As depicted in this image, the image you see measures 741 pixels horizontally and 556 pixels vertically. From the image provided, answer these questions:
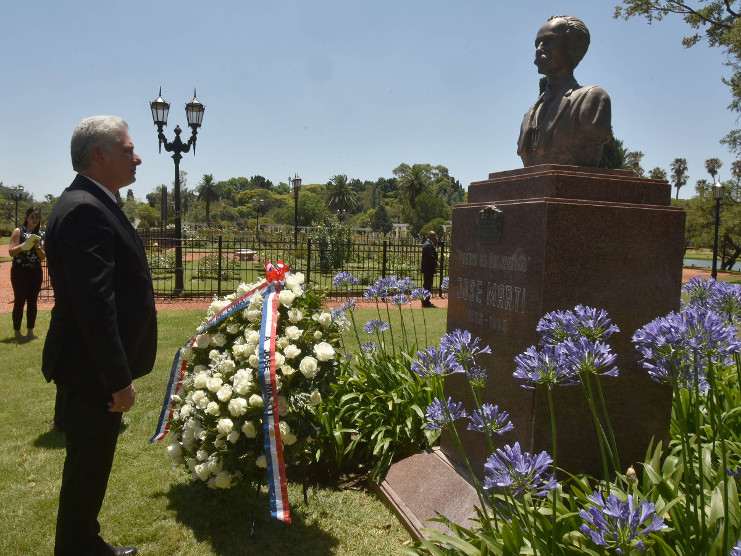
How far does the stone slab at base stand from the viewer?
3.33 m

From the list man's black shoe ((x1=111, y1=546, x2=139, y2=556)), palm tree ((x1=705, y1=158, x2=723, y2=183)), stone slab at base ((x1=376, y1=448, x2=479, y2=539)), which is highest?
palm tree ((x1=705, y1=158, x2=723, y2=183))

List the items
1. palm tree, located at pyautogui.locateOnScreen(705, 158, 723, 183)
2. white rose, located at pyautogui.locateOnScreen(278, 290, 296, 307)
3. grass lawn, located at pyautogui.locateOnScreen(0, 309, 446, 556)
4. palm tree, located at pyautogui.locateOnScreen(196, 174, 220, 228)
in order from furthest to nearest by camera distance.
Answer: palm tree, located at pyautogui.locateOnScreen(196, 174, 220, 228), palm tree, located at pyautogui.locateOnScreen(705, 158, 723, 183), white rose, located at pyautogui.locateOnScreen(278, 290, 296, 307), grass lawn, located at pyautogui.locateOnScreen(0, 309, 446, 556)

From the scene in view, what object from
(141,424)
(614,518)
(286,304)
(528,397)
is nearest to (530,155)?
(528,397)

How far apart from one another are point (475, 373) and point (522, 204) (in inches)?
52.6

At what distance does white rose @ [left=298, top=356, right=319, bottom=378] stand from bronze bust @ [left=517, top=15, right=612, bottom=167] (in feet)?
6.94

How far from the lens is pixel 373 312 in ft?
40.4

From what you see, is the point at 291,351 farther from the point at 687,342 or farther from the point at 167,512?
the point at 687,342

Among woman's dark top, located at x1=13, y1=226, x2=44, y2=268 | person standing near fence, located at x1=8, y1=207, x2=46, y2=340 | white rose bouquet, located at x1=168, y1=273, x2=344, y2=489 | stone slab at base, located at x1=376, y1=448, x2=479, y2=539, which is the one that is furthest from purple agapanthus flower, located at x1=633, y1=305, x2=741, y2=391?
woman's dark top, located at x1=13, y1=226, x2=44, y2=268

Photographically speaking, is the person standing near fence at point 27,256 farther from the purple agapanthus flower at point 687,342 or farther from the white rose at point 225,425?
the purple agapanthus flower at point 687,342

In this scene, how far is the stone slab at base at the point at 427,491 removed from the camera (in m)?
3.33

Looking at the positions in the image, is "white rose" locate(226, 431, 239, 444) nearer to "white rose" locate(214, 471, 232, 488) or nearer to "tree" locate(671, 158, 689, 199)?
"white rose" locate(214, 471, 232, 488)

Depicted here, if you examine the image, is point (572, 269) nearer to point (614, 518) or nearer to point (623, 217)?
point (623, 217)

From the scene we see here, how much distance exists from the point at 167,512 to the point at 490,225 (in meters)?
2.76

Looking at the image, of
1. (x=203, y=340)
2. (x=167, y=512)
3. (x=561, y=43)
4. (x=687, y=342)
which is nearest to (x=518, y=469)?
(x=687, y=342)
